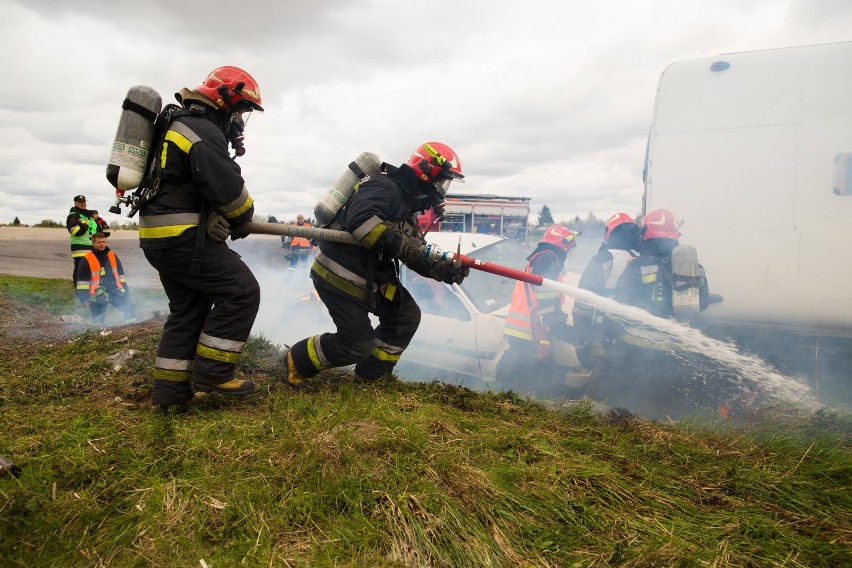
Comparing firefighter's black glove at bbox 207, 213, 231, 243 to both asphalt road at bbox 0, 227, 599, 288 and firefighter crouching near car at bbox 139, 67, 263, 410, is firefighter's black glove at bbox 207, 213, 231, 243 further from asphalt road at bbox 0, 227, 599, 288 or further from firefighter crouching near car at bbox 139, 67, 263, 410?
asphalt road at bbox 0, 227, 599, 288

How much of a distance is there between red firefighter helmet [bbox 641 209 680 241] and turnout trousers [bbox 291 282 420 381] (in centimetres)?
273

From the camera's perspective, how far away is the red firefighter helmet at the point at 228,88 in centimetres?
347

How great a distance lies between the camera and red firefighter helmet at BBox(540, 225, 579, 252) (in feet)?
18.5

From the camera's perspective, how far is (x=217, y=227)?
11.0ft

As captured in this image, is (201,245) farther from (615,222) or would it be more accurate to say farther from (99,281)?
(99,281)

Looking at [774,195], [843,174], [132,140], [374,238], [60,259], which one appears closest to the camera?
[132,140]

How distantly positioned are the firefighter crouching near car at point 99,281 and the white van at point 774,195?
8.39 m

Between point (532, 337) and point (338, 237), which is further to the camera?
point (532, 337)

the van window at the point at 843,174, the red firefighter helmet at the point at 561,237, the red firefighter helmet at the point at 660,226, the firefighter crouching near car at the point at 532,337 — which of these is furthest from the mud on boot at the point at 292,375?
the van window at the point at 843,174

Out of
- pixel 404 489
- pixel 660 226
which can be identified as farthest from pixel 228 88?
pixel 660 226

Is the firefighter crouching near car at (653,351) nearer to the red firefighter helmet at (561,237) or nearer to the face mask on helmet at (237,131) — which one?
the red firefighter helmet at (561,237)

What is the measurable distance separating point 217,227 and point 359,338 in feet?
4.29

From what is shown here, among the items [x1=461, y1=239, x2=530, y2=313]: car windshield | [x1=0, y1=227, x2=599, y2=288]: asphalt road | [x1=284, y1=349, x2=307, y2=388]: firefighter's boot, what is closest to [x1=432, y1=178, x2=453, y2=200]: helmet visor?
[x1=461, y1=239, x2=530, y2=313]: car windshield

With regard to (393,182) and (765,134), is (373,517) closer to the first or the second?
(393,182)
